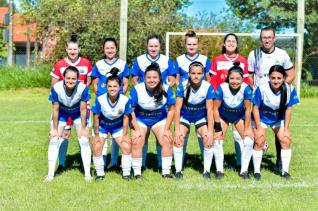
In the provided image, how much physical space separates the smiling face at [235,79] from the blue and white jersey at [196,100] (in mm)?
266

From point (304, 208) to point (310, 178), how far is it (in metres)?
1.49

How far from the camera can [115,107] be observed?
6438 millimetres

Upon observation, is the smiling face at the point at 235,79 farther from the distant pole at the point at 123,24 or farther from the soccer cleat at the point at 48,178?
the distant pole at the point at 123,24

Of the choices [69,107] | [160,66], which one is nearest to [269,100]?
[160,66]

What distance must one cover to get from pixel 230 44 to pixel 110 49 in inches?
63.4

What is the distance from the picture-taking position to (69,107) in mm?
6586

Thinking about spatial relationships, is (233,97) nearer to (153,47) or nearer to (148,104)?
(148,104)

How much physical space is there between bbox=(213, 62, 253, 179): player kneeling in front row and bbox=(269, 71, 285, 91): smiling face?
0.30m

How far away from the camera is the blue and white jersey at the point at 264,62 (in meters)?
7.10

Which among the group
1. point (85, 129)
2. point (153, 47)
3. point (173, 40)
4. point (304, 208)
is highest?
point (173, 40)

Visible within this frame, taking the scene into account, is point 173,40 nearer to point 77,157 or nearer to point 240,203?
point 77,157

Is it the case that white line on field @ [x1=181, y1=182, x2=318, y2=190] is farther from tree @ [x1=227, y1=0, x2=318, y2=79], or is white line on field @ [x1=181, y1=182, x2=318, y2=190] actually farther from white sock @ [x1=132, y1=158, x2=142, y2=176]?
tree @ [x1=227, y1=0, x2=318, y2=79]

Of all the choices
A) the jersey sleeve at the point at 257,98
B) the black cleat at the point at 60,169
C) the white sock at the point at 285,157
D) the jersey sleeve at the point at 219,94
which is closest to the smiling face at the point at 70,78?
the black cleat at the point at 60,169

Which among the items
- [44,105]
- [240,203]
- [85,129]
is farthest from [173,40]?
[240,203]
